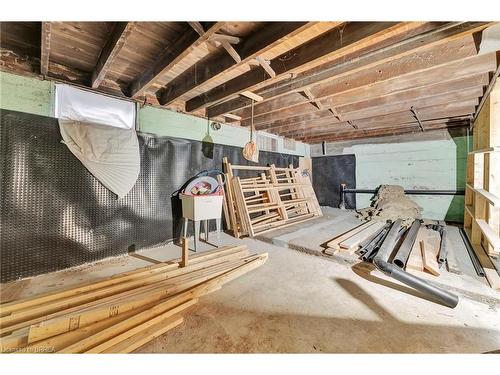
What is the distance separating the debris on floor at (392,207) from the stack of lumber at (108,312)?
12.7 ft

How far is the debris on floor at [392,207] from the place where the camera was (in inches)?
175

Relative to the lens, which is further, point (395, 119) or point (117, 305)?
point (395, 119)

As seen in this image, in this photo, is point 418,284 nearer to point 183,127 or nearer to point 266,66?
point 266,66

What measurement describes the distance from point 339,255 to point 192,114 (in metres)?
3.14

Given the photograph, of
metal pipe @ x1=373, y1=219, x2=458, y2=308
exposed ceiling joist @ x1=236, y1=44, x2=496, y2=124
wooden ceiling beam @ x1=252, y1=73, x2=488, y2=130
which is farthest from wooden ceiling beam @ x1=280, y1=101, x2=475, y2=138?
metal pipe @ x1=373, y1=219, x2=458, y2=308

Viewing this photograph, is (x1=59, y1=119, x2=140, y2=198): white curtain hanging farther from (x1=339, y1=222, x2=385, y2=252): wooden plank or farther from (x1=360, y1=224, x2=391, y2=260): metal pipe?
(x1=360, y1=224, x2=391, y2=260): metal pipe

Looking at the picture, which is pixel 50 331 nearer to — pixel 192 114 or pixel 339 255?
pixel 339 255

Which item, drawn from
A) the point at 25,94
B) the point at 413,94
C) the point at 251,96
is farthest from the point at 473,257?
the point at 25,94

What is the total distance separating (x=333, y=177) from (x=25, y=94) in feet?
21.0

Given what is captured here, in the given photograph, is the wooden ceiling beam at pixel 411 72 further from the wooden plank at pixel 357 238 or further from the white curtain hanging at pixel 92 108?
the white curtain hanging at pixel 92 108

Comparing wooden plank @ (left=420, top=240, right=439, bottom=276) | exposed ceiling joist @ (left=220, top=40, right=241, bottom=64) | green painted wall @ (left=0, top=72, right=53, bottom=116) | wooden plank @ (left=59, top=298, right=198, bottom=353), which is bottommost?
wooden plank @ (left=59, top=298, right=198, bottom=353)

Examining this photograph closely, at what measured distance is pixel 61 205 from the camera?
225 centimetres

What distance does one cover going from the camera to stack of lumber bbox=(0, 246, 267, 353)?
48.1 inches

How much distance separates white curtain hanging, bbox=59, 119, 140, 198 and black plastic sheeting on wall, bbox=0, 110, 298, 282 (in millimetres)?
84
